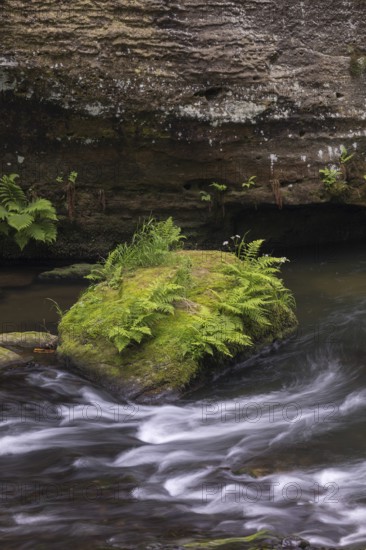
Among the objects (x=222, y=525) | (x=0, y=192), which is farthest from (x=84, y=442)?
(x=0, y=192)

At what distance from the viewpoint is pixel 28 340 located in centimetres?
848

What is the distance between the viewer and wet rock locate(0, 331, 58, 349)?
842 cm

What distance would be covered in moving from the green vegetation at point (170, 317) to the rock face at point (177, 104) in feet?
8.79

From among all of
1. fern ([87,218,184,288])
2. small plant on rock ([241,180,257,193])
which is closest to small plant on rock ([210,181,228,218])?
small plant on rock ([241,180,257,193])

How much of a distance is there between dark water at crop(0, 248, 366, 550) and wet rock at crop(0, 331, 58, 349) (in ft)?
2.06

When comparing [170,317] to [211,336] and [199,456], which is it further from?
[199,456]

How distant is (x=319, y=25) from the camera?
1174 centimetres

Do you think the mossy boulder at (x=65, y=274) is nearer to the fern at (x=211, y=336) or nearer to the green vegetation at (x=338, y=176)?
the fern at (x=211, y=336)

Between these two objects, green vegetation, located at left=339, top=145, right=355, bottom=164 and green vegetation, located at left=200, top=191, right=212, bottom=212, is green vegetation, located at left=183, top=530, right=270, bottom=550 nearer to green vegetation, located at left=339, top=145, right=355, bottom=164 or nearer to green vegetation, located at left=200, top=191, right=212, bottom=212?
green vegetation, located at left=200, top=191, right=212, bottom=212

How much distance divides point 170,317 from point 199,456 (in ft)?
6.76

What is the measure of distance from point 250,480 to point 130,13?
800 cm

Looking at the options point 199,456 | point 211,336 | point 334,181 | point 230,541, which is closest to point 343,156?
point 334,181

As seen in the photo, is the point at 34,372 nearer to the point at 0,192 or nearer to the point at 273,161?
the point at 0,192

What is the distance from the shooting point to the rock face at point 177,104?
11164mm
